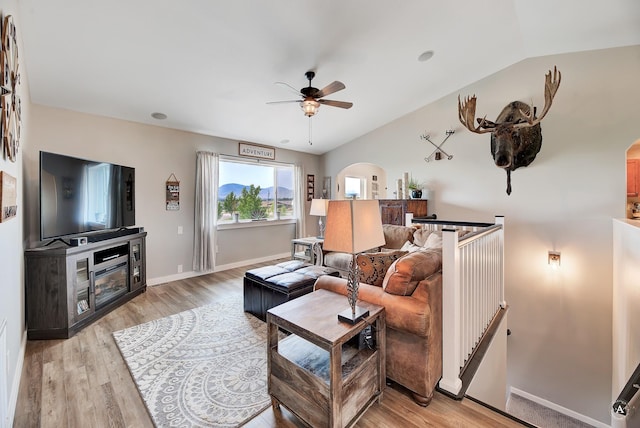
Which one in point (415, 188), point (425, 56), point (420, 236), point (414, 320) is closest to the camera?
point (414, 320)

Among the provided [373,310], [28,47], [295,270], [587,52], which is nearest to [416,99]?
[587,52]

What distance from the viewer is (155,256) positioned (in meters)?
4.29

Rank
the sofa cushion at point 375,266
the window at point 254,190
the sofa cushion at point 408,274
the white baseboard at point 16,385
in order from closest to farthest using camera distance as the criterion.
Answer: the white baseboard at point 16,385 < the sofa cushion at point 408,274 < the sofa cushion at point 375,266 < the window at point 254,190

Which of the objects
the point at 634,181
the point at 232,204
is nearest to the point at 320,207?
the point at 232,204

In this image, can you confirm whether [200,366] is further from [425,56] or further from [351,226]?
[425,56]

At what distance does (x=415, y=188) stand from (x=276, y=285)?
319 cm

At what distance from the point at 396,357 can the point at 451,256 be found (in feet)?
2.70

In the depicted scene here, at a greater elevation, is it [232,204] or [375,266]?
[232,204]

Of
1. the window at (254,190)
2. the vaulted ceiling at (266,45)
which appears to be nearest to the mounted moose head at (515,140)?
the vaulted ceiling at (266,45)

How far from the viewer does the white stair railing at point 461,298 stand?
71.9 inches

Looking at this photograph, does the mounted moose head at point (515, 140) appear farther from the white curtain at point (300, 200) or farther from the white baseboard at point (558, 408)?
the white curtain at point (300, 200)

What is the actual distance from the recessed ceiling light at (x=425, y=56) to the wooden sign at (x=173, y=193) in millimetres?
4209

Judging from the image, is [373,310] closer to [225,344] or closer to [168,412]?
[168,412]

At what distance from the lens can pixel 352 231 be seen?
1505mm
